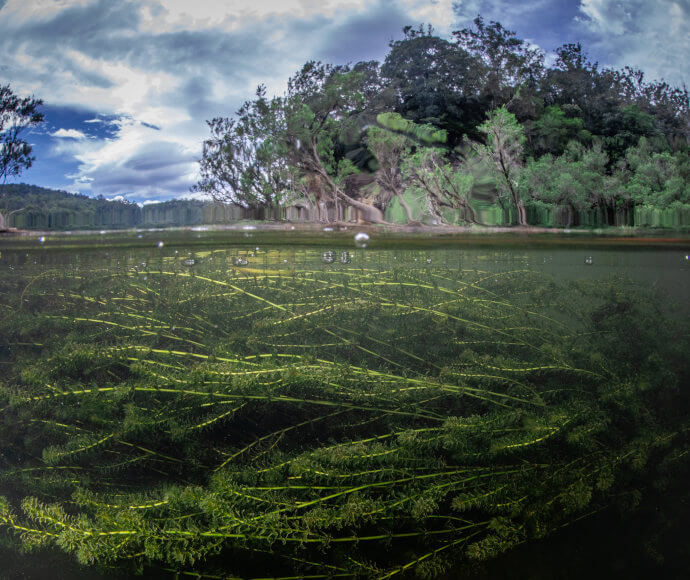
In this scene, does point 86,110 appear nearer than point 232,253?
Yes

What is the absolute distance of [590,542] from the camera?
2.77 meters

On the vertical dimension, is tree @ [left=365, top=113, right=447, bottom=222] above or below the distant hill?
above

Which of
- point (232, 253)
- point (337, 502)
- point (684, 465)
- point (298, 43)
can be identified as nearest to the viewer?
Answer: point (337, 502)

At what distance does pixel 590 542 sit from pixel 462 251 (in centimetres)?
408

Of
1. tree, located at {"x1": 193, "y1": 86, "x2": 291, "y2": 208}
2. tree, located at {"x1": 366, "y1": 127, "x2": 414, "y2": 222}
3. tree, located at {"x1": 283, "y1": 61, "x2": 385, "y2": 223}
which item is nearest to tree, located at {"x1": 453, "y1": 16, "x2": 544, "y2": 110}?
tree, located at {"x1": 366, "y1": 127, "x2": 414, "y2": 222}

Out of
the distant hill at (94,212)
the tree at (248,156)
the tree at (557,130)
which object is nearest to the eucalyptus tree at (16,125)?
the distant hill at (94,212)

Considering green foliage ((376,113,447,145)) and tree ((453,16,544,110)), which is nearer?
tree ((453,16,544,110))

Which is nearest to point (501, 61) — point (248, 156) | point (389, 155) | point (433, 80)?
point (433, 80)

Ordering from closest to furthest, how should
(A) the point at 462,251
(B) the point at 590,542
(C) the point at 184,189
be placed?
1. (B) the point at 590,542
2. (C) the point at 184,189
3. (A) the point at 462,251

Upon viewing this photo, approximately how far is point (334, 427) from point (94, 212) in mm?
3330

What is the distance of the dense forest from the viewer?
149 inches

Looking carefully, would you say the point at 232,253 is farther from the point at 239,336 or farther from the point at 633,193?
the point at 633,193

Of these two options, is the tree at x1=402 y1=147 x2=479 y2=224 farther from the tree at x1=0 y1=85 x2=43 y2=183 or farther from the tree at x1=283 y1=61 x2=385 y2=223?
the tree at x1=0 y1=85 x2=43 y2=183

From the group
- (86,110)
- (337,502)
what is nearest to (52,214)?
(86,110)
